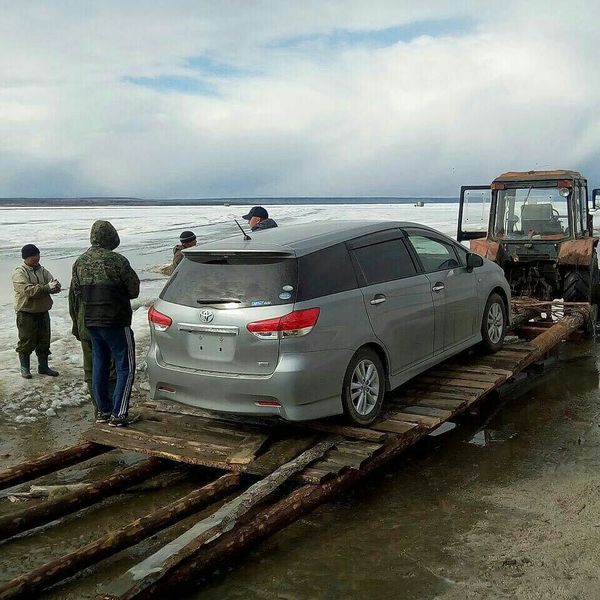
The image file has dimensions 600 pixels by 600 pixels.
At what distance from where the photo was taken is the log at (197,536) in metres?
3.52

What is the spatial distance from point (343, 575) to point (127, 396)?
274 cm

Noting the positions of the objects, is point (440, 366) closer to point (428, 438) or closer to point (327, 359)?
point (428, 438)

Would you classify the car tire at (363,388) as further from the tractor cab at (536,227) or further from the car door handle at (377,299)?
the tractor cab at (536,227)

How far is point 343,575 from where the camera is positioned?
412cm

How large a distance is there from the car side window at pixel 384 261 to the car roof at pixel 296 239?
0.52ft

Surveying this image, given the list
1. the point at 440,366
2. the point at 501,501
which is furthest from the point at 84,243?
the point at 501,501

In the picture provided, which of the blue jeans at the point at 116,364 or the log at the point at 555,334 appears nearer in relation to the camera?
the blue jeans at the point at 116,364

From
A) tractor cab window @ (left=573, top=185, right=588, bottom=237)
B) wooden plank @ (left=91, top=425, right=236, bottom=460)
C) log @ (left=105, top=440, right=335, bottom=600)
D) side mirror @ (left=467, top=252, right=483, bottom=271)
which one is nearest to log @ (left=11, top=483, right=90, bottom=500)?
wooden plank @ (left=91, top=425, right=236, bottom=460)

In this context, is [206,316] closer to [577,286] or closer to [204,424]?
[204,424]

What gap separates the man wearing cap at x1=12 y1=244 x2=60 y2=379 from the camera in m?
8.41

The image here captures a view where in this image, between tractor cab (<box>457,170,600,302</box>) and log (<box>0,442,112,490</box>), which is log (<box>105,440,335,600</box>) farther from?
tractor cab (<box>457,170,600,302</box>)

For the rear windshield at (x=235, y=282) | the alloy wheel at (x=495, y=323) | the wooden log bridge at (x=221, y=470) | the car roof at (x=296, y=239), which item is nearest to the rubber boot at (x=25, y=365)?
the wooden log bridge at (x=221, y=470)

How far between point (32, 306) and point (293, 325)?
470 centimetres

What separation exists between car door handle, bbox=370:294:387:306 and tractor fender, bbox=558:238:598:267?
17.8 feet
